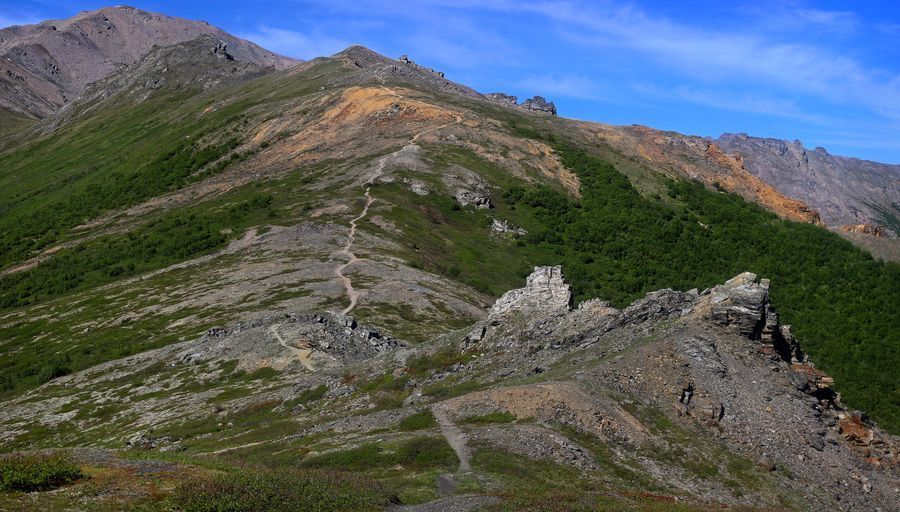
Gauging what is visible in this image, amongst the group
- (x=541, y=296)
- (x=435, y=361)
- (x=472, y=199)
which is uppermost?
(x=472, y=199)

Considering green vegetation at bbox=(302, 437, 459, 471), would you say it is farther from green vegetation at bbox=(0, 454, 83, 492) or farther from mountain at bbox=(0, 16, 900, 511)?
green vegetation at bbox=(0, 454, 83, 492)

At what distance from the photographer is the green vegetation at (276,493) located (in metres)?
25.6

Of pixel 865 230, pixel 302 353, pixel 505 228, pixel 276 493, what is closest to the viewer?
pixel 276 493

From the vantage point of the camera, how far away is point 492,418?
43.4 meters

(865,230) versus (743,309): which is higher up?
(865,230)

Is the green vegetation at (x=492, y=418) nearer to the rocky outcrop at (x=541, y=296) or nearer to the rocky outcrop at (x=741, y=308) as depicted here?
the rocky outcrop at (x=741, y=308)

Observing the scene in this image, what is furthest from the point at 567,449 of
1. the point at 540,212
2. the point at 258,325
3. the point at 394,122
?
the point at 394,122

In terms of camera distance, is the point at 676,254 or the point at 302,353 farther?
the point at 676,254

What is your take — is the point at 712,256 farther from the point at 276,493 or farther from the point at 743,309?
the point at 276,493

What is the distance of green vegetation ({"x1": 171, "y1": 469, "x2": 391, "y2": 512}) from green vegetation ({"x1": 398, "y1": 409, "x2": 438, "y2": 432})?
12.5 metres

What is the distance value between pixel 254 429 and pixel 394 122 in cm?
13731

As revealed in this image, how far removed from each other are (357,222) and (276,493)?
3885 inches

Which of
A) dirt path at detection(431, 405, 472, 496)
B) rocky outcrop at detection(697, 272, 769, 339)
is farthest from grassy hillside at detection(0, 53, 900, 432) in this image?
dirt path at detection(431, 405, 472, 496)

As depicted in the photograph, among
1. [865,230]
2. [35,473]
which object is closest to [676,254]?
[865,230]
